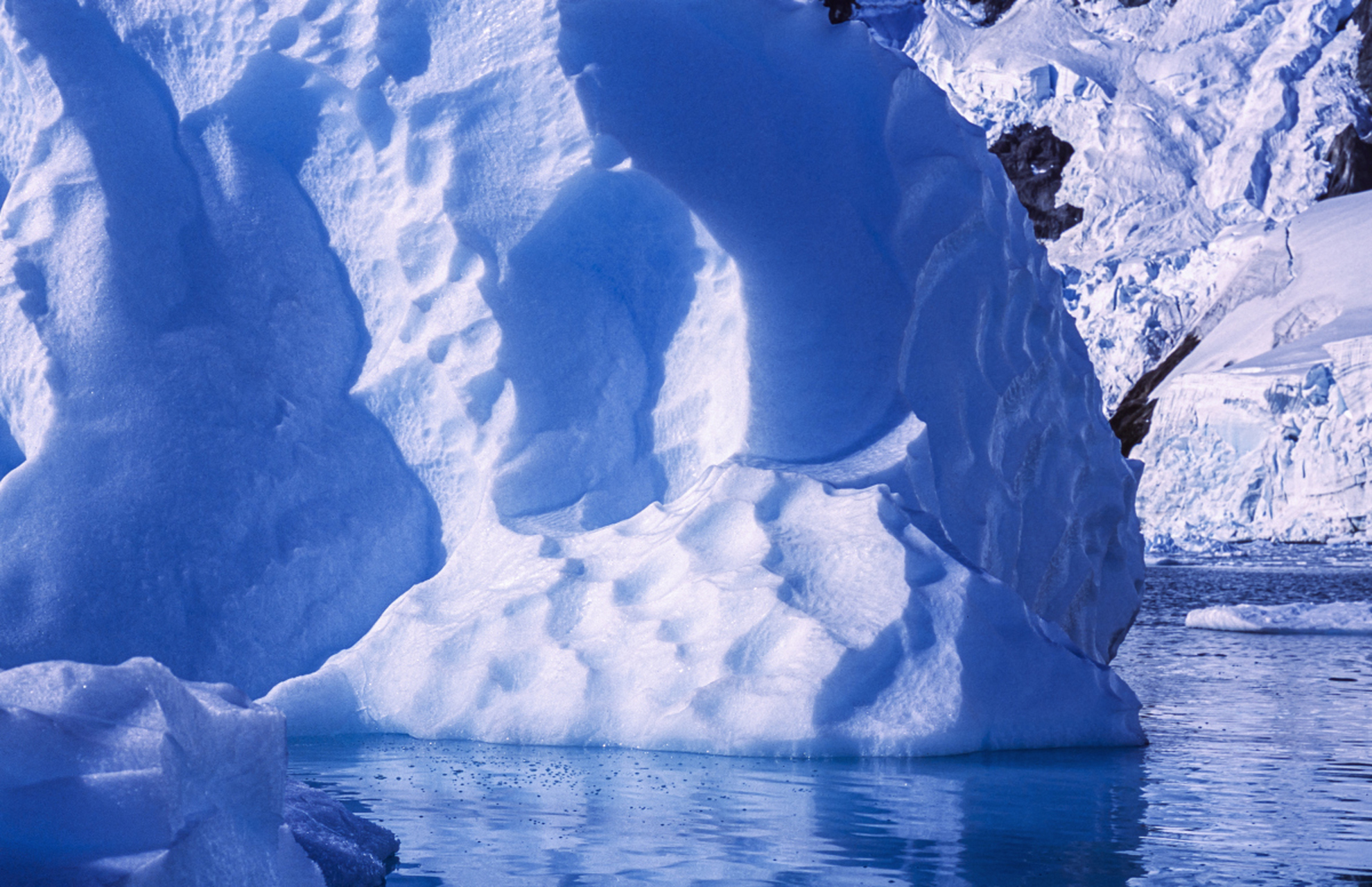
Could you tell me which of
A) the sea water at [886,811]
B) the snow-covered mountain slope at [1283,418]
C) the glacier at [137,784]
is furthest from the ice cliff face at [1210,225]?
the glacier at [137,784]

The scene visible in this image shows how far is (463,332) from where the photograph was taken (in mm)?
5520

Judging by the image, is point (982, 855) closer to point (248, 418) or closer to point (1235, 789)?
point (1235, 789)

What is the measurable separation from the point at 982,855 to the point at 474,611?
2.38 metres

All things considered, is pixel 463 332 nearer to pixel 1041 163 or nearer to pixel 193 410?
pixel 193 410

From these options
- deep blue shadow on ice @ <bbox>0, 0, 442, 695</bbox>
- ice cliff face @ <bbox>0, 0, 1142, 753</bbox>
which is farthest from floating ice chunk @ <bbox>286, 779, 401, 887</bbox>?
deep blue shadow on ice @ <bbox>0, 0, 442, 695</bbox>

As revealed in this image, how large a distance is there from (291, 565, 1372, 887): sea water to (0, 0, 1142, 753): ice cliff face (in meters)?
0.49

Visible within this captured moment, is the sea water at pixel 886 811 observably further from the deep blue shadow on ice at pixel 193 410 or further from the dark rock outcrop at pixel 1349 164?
the dark rock outcrop at pixel 1349 164

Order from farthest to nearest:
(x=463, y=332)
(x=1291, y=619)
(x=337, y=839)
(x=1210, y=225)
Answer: (x=1210, y=225)
(x=1291, y=619)
(x=463, y=332)
(x=337, y=839)

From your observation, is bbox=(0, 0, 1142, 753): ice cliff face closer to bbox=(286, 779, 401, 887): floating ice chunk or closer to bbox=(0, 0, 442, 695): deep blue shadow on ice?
bbox=(0, 0, 442, 695): deep blue shadow on ice

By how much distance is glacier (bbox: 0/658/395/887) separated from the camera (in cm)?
183

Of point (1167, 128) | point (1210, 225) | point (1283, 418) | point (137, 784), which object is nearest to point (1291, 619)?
point (137, 784)

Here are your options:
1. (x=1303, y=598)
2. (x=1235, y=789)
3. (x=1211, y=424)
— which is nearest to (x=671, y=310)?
(x=1235, y=789)

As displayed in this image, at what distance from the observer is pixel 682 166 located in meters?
5.45

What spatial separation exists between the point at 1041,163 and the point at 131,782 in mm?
38211
